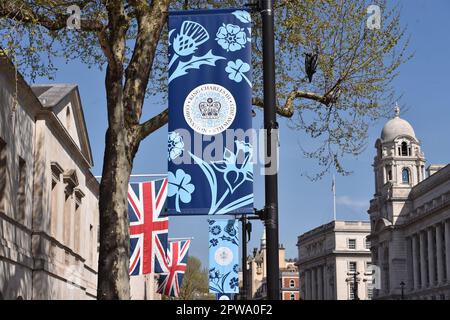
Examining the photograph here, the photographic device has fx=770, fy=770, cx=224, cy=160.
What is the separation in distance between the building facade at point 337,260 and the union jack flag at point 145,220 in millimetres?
131035

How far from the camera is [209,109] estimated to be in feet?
29.7

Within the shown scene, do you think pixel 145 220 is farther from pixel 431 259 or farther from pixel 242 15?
pixel 431 259

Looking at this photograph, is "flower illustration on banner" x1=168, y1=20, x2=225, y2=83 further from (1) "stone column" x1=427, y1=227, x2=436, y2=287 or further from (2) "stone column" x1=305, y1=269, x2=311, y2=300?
(2) "stone column" x1=305, y1=269, x2=311, y2=300

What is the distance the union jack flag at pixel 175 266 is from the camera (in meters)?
32.9

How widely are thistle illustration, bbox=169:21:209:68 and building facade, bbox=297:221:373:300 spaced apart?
146525 mm

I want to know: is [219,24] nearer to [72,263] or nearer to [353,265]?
[72,263]

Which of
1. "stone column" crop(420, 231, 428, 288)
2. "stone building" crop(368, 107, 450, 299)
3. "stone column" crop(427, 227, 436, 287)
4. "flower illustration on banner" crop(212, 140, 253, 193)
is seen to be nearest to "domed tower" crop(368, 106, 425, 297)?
"stone building" crop(368, 107, 450, 299)

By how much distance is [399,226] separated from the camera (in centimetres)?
13312

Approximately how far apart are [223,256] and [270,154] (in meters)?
24.0

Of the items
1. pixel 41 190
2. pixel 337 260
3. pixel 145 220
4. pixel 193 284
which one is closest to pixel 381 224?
pixel 337 260

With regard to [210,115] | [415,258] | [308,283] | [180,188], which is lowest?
[180,188]

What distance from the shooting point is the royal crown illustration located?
8984 millimetres
